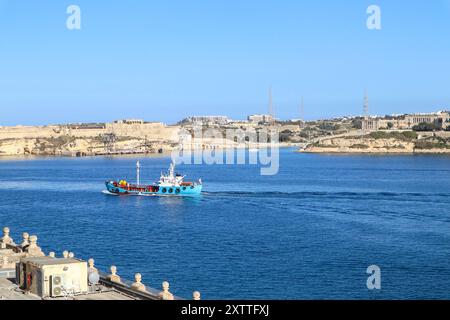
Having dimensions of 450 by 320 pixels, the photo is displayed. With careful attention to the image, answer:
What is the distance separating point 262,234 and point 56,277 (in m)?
17.4

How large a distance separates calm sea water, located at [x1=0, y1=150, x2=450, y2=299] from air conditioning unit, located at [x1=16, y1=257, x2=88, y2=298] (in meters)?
7.21

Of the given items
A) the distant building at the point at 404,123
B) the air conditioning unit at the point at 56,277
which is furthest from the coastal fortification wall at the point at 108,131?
the air conditioning unit at the point at 56,277

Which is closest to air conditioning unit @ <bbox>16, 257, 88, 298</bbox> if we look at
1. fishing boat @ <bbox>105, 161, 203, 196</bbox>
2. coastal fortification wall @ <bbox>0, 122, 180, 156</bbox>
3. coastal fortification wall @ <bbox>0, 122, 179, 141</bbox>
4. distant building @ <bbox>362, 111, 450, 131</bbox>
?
fishing boat @ <bbox>105, 161, 203, 196</bbox>

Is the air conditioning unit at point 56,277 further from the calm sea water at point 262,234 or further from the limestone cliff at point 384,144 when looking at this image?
the limestone cliff at point 384,144

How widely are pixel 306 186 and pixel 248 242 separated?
23.7m

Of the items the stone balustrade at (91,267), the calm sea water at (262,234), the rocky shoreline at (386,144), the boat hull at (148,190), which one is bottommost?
the calm sea water at (262,234)

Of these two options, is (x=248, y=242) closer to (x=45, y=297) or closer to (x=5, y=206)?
(x=45, y=297)

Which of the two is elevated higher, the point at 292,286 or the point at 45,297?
the point at 45,297

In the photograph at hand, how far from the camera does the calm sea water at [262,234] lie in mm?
19781

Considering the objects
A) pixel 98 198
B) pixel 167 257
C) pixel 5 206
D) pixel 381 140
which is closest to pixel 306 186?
pixel 98 198

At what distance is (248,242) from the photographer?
85.9 ft

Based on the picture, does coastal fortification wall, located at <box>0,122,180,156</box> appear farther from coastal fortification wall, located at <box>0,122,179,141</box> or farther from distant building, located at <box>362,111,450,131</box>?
distant building, located at <box>362,111,450,131</box>

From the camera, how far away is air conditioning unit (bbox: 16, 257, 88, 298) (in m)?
11.2

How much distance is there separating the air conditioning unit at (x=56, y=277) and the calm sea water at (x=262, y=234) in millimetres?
7209
